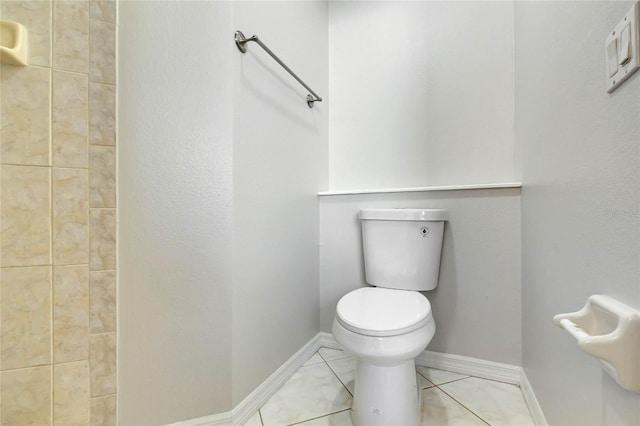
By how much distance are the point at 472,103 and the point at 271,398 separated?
1.54 meters

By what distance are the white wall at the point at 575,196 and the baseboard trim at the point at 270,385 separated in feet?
2.98

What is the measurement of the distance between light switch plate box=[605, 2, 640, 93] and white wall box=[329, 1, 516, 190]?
0.85 m

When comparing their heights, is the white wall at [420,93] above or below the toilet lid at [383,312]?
above

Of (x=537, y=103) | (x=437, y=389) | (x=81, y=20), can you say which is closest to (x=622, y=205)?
(x=537, y=103)

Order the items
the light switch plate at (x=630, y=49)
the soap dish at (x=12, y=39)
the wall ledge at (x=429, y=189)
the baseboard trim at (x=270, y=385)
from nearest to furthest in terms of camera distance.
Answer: the light switch plate at (x=630, y=49)
the soap dish at (x=12, y=39)
the baseboard trim at (x=270, y=385)
the wall ledge at (x=429, y=189)

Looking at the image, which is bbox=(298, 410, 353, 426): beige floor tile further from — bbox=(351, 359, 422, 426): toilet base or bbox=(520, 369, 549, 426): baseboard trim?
bbox=(520, 369, 549, 426): baseboard trim

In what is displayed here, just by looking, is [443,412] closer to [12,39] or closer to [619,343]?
[619,343]

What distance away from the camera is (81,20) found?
83cm

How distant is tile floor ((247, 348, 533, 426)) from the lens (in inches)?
40.0

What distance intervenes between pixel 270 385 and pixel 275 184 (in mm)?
795

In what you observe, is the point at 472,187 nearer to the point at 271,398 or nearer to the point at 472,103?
the point at 472,103

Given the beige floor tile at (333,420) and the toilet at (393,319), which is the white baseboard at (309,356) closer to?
the beige floor tile at (333,420)

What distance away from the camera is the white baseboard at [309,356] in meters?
0.94

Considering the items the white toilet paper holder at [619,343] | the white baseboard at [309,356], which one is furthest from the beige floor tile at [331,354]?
the white toilet paper holder at [619,343]
